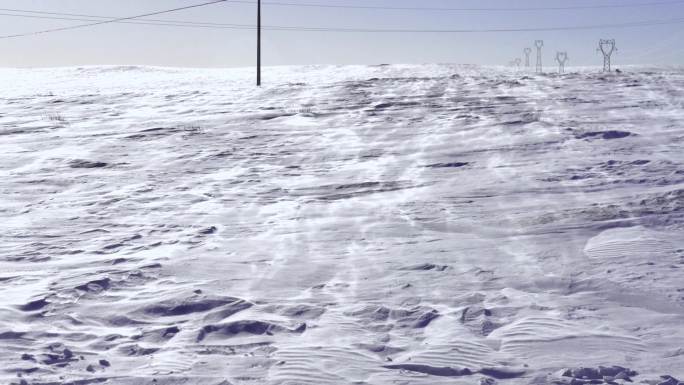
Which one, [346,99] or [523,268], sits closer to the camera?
[523,268]

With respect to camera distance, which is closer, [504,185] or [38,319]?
[38,319]

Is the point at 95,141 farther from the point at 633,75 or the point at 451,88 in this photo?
the point at 633,75

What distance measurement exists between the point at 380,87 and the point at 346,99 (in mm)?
3063

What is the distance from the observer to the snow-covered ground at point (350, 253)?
380 cm

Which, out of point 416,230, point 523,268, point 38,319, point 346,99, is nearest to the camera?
point 38,319

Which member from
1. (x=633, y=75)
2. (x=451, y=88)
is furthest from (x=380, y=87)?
(x=633, y=75)

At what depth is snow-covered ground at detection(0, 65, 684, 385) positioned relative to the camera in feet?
12.5

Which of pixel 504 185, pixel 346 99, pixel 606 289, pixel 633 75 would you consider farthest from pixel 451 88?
pixel 606 289

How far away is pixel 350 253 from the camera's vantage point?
5.87 metres

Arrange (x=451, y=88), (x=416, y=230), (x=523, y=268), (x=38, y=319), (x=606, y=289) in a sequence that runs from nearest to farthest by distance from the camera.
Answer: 1. (x=38, y=319)
2. (x=606, y=289)
3. (x=523, y=268)
4. (x=416, y=230)
5. (x=451, y=88)

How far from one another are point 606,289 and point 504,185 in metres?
3.48

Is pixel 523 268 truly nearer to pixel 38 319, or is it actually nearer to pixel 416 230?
pixel 416 230

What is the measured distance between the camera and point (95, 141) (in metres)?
12.5

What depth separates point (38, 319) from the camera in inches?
174
